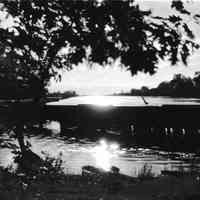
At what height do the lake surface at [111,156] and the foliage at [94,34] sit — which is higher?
the foliage at [94,34]

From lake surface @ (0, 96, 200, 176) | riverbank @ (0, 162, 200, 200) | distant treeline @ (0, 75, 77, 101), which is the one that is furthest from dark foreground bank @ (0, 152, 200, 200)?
lake surface @ (0, 96, 200, 176)

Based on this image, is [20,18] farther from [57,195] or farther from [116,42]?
[57,195]

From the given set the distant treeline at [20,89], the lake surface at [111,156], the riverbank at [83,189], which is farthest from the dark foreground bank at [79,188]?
the lake surface at [111,156]

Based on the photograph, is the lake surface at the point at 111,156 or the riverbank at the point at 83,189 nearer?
the riverbank at the point at 83,189

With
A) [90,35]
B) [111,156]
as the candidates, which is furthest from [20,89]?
[111,156]

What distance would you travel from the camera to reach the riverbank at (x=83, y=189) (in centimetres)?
664

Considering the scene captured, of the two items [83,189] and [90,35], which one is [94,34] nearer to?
[90,35]

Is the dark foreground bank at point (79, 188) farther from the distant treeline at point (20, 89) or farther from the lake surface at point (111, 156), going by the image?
the lake surface at point (111, 156)

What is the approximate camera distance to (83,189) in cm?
756

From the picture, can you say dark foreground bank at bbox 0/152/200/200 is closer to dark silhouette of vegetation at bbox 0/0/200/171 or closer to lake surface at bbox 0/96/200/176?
dark silhouette of vegetation at bbox 0/0/200/171

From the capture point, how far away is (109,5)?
6555mm

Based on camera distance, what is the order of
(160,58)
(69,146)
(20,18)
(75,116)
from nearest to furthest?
(160,58), (20,18), (69,146), (75,116)

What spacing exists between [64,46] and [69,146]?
1160 inches

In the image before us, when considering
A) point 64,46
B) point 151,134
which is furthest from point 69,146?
point 64,46
